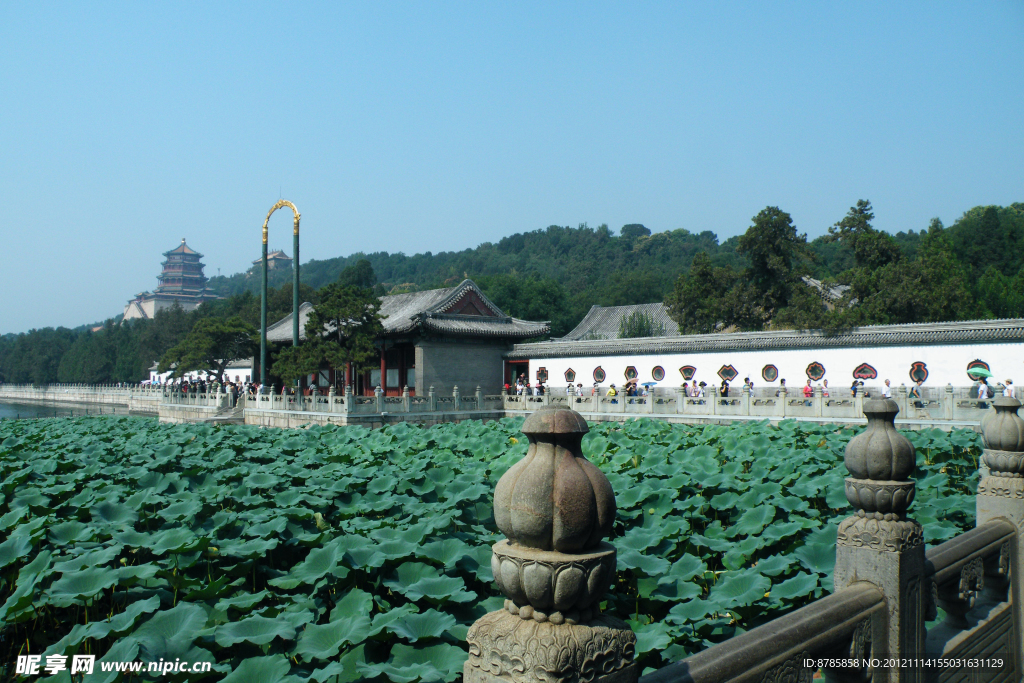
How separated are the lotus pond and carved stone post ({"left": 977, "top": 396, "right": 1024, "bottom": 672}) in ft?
2.10

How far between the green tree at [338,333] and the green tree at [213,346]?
8.15 m

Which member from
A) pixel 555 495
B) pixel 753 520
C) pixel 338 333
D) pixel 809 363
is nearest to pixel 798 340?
pixel 809 363

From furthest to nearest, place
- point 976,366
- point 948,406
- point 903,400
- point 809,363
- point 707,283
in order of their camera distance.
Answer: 1. point 707,283
2. point 809,363
3. point 976,366
4. point 903,400
5. point 948,406

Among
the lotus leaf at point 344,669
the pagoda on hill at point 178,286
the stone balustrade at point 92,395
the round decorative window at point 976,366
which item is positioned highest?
the pagoda on hill at point 178,286

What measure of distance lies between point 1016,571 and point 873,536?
2.03 meters

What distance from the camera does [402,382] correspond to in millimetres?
26188

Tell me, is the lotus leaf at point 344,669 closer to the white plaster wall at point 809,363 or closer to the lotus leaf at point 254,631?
the lotus leaf at point 254,631

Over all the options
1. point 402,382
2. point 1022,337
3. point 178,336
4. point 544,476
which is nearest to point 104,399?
point 178,336

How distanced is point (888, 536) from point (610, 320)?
40140 mm

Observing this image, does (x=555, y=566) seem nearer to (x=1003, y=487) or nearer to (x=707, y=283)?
(x=1003, y=487)

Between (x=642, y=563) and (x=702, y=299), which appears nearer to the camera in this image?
(x=642, y=563)

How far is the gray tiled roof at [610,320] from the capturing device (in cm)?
4106

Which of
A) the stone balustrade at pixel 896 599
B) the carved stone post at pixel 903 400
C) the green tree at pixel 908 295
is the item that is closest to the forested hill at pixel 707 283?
the green tree at pixel 908 295

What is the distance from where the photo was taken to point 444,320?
84.4 feet
